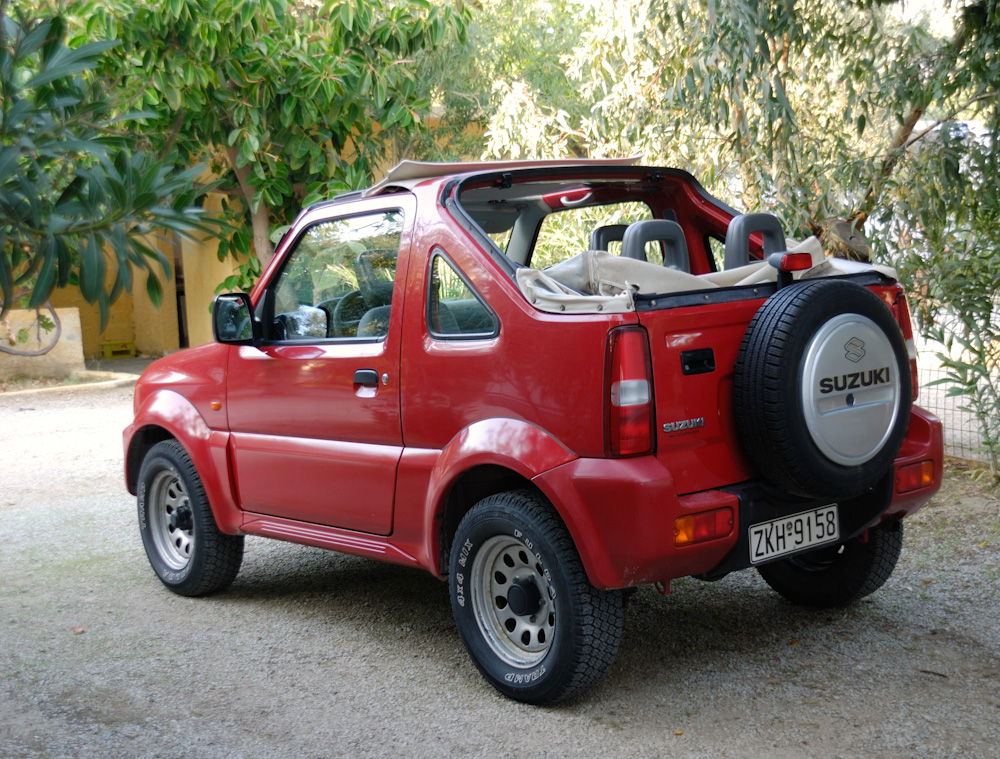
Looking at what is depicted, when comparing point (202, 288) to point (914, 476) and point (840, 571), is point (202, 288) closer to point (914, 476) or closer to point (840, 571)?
point (840, 571)

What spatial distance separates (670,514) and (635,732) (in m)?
0.78

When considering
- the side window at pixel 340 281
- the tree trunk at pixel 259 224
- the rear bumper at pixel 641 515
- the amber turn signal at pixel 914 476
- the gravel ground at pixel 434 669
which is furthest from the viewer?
the tree trunk at pixel 259 224

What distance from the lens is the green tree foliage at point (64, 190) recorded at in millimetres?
2191

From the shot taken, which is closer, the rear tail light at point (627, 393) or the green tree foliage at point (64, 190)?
the green tree foliage at point (64, 190)

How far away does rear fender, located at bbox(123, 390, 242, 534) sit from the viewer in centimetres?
501

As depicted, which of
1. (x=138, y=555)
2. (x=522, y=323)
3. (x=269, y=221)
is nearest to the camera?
(x=522, y=323)

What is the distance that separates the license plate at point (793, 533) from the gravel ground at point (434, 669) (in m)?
0.54

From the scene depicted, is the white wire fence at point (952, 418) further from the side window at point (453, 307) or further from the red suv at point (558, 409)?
the side window at point (453, 307)

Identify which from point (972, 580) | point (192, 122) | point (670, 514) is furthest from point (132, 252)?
point (192, 122)

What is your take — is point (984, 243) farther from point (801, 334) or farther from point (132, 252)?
point (132, 252)

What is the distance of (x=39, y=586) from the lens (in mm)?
5590

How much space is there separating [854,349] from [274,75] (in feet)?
28.6

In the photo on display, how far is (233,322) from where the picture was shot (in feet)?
16.3

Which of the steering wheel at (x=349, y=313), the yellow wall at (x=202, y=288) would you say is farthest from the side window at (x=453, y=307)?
the yellow wall at (x=202, y=288)
